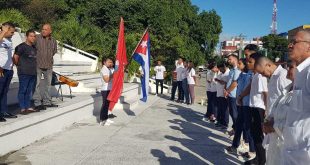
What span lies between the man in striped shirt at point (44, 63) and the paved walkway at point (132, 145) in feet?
2.70

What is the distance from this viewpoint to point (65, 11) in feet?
108

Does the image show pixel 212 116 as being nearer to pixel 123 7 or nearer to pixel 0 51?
pixel 0 51

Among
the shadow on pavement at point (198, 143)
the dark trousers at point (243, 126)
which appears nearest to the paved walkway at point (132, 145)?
the shadow on pavement at point (198, 143)

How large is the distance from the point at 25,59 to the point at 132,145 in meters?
2.51

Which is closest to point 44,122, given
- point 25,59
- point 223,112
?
point 25,59

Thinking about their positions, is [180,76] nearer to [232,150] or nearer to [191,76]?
[191,76]

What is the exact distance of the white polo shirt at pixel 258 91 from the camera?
585 cm

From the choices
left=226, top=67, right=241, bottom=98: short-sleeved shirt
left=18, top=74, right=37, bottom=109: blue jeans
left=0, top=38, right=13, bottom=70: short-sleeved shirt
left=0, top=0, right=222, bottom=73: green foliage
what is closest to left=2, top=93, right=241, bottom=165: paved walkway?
left=18, top=74, right=37, bottom=109: blue jeans

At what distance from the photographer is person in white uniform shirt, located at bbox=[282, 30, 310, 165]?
286cm

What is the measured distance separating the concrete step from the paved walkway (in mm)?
155

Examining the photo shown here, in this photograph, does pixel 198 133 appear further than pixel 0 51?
Yes

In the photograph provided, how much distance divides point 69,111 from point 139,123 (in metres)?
1.95

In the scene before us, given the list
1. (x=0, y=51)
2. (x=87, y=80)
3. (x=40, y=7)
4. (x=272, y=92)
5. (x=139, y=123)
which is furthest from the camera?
(x=40, y=7)

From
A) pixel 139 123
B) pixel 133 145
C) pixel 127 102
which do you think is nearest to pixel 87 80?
pixel 127 102
